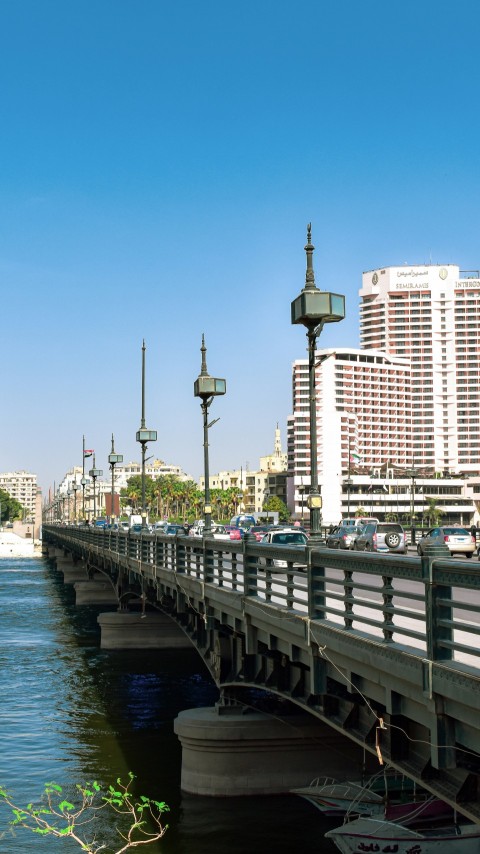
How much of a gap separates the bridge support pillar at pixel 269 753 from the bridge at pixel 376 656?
Result: 101 centimetres

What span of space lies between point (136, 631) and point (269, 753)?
23446mm

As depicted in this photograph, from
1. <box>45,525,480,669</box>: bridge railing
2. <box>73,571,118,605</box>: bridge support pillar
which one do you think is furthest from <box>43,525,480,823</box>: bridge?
<box>73,571,118,605</box>: bridge support pillar

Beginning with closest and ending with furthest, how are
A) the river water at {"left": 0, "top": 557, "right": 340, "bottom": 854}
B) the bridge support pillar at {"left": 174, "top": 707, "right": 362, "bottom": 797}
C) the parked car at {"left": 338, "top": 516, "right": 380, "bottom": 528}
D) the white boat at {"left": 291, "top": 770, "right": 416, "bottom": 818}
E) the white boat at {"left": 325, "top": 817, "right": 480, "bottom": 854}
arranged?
1. the white boat at {"left": 325, "top": 817, "right": 480, "bottom": 854}
2. the white boat at {"left": 291, "top": 770, "right": 416, "bottom": 818}
3. the river water at {"left": 0, "top": 557, "right": 340, "bottom": 854}
4. the bridge support pillar at {"left": 174, "top": 707, "right": 362, "bottom": 797}
5. the parked car at {"left": 338, "top": 516, "right": 380, "bottom": 528}

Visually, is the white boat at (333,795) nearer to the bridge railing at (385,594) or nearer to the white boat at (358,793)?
the white boat at (358,793)

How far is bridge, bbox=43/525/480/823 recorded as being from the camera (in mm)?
8172

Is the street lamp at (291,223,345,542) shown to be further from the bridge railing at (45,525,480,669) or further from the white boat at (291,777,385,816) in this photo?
the white boat at (291,777,385,816)

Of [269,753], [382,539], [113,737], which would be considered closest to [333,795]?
[269,753]

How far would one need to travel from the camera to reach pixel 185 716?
18.7m

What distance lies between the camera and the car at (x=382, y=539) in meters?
43.2

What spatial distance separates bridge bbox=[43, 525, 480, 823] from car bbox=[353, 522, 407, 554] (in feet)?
78.9

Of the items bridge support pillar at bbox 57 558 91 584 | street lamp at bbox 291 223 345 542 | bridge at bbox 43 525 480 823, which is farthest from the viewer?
bridge support pillar at bbox 57 558 91 584

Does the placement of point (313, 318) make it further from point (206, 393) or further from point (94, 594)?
point (94, 594)

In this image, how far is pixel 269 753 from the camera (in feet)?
58.0

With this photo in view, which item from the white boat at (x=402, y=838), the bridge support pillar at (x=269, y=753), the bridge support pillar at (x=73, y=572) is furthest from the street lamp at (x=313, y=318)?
the bridge support pillar at (x=73, y=572)
